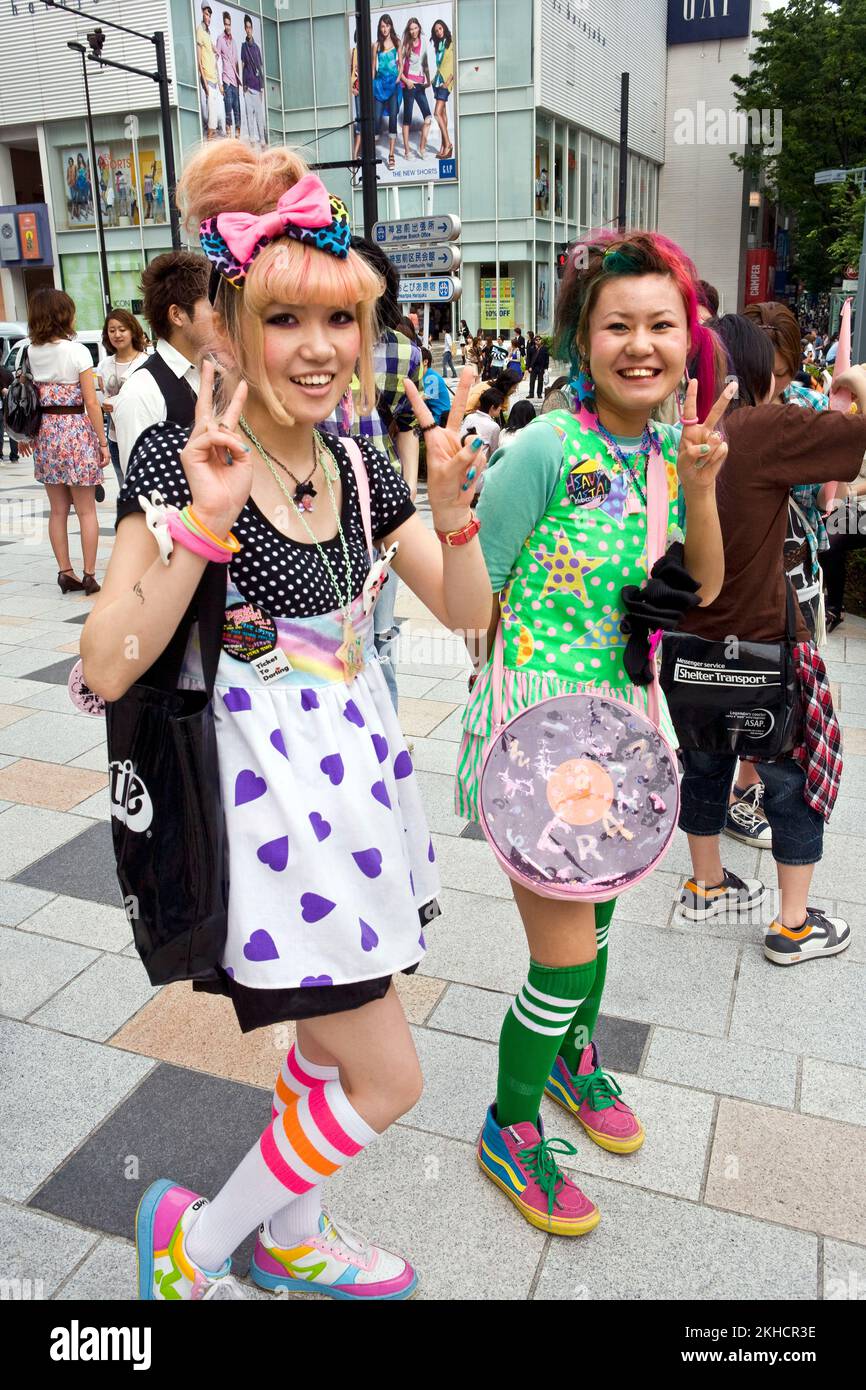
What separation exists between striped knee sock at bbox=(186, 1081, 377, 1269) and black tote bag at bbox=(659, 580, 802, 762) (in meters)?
1.63

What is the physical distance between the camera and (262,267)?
4.68ft

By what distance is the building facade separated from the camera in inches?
1122

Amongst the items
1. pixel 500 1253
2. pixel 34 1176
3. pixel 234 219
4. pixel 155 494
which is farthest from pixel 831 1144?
pixel 234 219

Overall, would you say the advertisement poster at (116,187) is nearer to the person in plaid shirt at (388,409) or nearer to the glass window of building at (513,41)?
the glass window of building at (513,41)

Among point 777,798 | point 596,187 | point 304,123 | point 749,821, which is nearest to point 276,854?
point 777,798

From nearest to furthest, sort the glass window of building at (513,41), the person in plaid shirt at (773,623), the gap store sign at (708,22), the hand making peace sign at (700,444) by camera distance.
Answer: the hand making peace sign at (700,444) < the person in plaid shirt at (773,623) < the glass window of building at (513,41) < the gap store sign at (708,22)

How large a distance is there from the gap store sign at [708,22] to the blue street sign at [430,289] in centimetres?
4440

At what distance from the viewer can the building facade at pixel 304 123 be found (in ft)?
93.5

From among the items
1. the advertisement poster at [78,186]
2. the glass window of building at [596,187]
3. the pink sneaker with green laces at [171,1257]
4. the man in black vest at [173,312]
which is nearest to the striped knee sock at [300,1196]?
the pink sneaker with green laces at [171,1257]

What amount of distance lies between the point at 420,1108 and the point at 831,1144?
898mm

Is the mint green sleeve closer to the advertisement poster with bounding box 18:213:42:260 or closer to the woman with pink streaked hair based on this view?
the woman with pink streaked hair

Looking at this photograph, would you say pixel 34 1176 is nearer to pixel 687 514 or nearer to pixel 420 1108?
pixel 420 1108


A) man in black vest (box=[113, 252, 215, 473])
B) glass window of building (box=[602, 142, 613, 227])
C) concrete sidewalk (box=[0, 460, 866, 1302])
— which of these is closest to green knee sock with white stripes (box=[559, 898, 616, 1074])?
concrete sidewalk (box=[0, 460, 866, 1302])

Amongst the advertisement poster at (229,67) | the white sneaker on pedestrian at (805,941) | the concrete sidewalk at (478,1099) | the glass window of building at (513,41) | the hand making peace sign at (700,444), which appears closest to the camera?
the hand making peace sign at (700,444)
